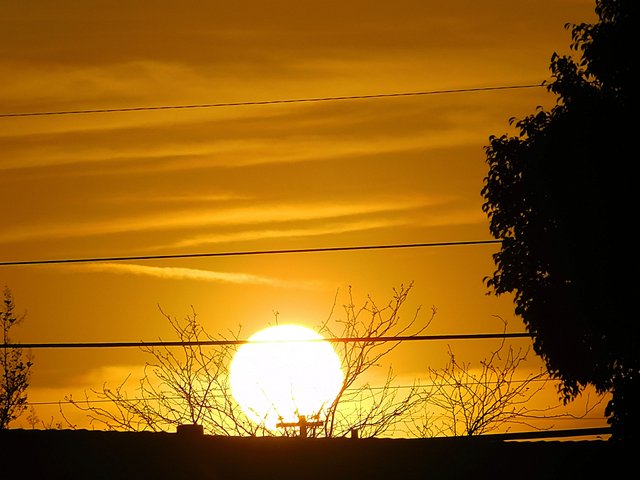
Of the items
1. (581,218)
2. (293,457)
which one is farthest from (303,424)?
(293,457)

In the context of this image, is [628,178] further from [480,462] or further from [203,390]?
[203,390]

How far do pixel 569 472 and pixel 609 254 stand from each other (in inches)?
357

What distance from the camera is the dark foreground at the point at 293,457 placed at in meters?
14.3

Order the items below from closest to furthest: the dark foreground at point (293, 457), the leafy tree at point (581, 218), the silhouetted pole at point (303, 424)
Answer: the dark foreground at point (293, 457), the leafy tree at point (581, 218), the silhouetted pole at point (303, 424)

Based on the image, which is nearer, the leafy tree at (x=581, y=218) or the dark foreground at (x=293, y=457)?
the dark foreground at (x=293, y=457)

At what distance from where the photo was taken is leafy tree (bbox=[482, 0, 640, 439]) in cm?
2316

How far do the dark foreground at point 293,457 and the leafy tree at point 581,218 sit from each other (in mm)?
7983

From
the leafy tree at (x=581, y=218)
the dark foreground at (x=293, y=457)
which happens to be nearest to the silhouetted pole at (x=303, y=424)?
the leafy tree at (x=581, y=218)

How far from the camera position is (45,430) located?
49.2 ft

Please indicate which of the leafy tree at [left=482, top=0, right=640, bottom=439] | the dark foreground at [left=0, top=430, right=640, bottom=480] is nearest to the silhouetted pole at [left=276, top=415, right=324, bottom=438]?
the leafy tree at [left=482, top=0, right=640, bottom=439]

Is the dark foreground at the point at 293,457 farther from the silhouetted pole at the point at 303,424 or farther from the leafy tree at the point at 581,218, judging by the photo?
the silhouetted pole at the point at 303,424

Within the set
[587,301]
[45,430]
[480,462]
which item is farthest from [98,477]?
[587,301]

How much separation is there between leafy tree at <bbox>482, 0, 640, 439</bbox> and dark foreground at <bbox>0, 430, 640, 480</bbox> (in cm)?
798

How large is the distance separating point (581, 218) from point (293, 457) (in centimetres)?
1061
